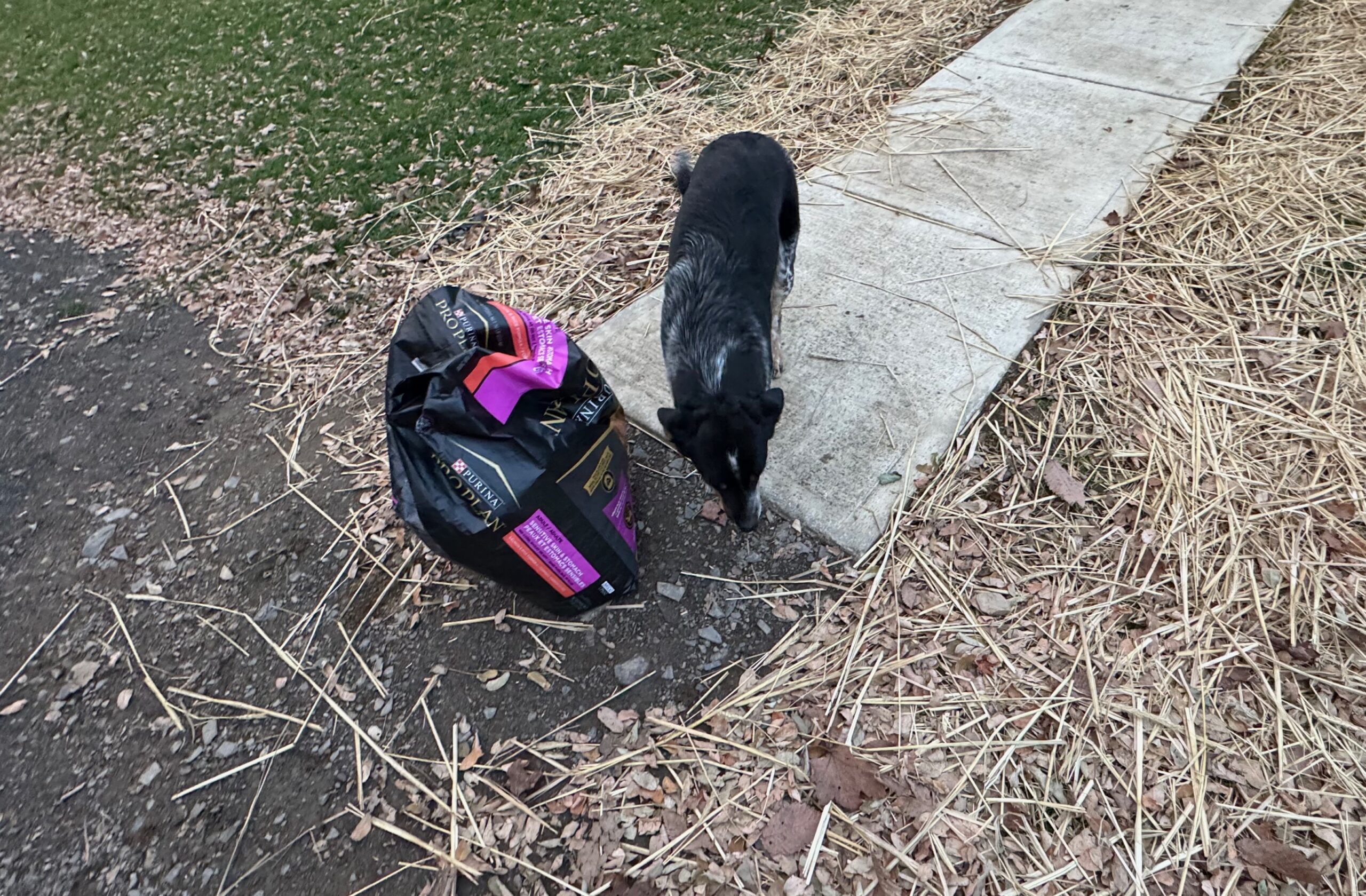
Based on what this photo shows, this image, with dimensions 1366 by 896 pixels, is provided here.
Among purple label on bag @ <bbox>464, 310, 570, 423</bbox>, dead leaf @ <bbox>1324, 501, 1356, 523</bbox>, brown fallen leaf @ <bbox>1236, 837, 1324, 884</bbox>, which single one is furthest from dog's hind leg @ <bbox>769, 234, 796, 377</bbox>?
brown fallen leaf @ <bbox>1236, 837, 1324, 884</bbox>

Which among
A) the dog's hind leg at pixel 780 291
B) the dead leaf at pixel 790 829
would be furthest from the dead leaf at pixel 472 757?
the dog's hind leg at pixel 780 291

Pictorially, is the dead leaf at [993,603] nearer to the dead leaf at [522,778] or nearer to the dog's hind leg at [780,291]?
the dog's hind leg at [780,291]

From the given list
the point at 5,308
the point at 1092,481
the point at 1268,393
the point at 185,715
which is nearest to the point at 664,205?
the point at 1092,481

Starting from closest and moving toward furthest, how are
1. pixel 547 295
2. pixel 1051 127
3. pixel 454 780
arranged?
pixel 454 780
pixel 547 295
pixel 1051 127

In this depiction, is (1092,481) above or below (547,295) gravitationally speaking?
below

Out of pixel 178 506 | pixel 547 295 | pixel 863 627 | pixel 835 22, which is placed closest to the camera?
pixel 863 627

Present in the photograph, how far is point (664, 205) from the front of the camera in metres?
4.54

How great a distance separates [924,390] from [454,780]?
2.57 metres

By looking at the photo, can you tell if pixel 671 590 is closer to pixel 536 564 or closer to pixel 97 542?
pixel 536 564

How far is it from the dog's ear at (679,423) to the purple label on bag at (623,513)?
0.93 ft

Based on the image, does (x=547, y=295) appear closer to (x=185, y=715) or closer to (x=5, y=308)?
(x=185, y=715)

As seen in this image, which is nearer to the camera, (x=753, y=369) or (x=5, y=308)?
(x=753, y=369)

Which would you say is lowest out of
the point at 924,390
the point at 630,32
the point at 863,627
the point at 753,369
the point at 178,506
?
the point at 863,627

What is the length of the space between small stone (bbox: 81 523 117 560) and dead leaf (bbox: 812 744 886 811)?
3.35 meters
